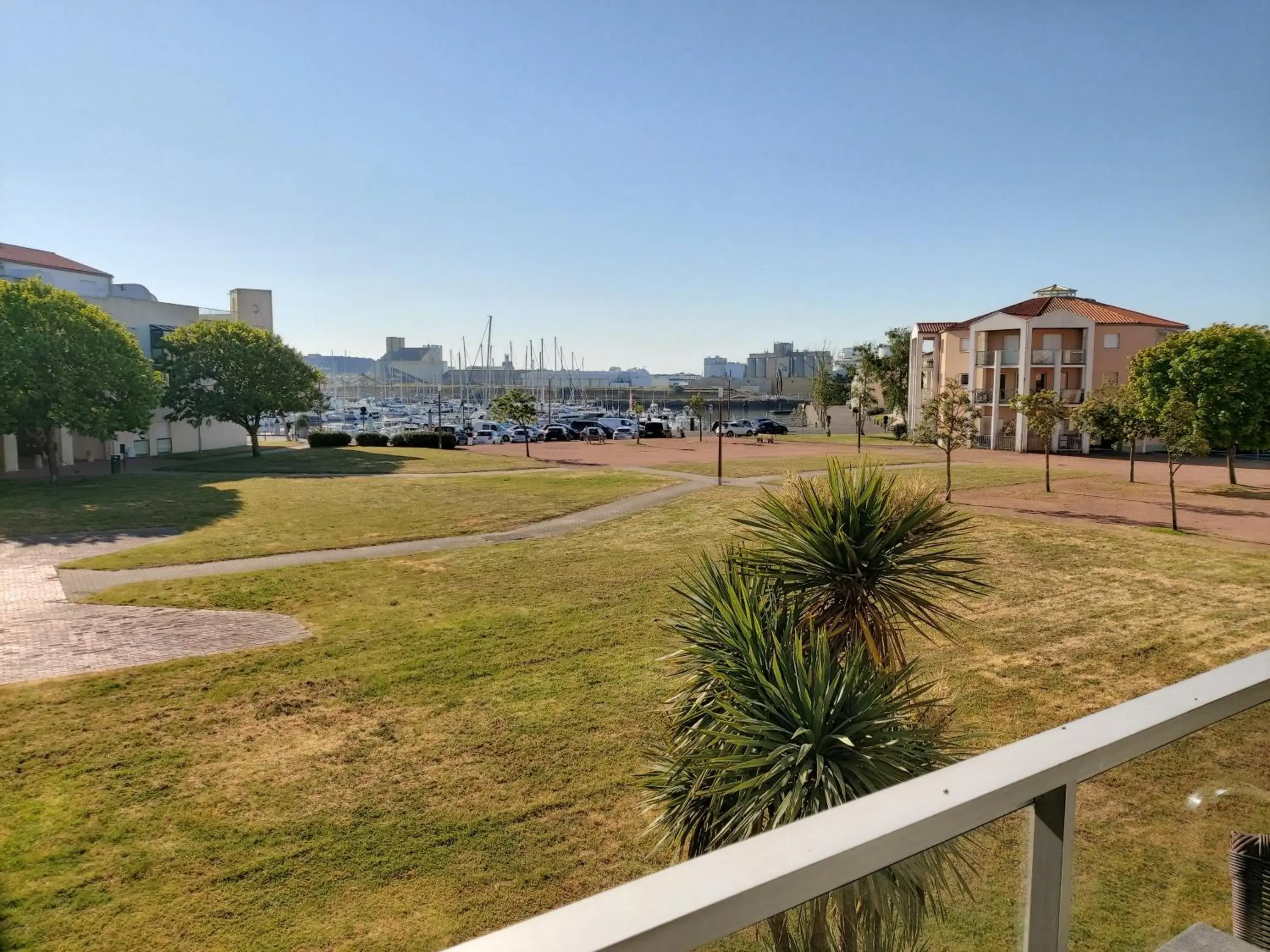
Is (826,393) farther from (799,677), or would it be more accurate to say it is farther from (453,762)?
(799,677)

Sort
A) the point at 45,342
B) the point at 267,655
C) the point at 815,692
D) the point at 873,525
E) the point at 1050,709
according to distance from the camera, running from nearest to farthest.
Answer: the point at 815,692, the point at 873,525, the point at 1050,709, the point at 267,655, the point at 45,342

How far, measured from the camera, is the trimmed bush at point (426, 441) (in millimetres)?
54188

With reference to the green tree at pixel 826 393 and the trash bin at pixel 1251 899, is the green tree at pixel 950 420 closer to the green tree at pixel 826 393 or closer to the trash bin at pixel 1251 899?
the trash bin at pixel 1251 899

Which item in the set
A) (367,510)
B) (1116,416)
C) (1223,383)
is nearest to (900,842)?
(367,510)

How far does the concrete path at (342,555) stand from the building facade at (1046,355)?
2815 centimetres

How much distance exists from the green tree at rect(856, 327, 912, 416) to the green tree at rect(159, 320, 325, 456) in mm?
44025

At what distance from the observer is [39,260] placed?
5181 centimetres

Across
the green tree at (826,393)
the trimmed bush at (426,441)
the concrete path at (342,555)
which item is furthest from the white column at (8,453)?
A: the green tree at (826,393)

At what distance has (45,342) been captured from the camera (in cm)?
3212

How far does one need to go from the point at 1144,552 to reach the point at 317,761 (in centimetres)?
1787

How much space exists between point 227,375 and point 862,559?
4593 cm

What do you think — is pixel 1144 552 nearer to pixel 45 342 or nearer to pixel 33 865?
pixel 33 865

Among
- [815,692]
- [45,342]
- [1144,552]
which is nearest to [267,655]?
[815,692]

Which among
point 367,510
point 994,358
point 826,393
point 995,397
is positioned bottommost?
point 367,510
